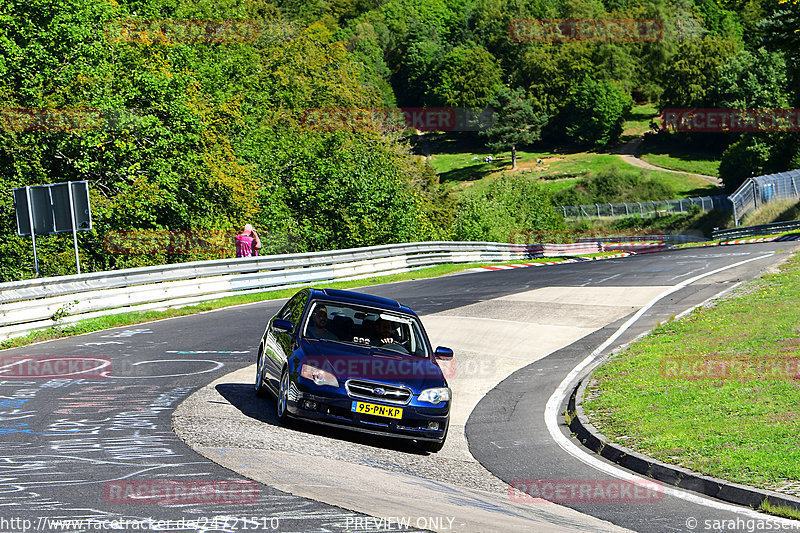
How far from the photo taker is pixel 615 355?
15.6 m

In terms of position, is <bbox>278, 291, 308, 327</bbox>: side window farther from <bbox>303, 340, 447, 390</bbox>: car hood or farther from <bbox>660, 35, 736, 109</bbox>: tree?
<bbox>660, 35, 736, 109</bbox>: tree

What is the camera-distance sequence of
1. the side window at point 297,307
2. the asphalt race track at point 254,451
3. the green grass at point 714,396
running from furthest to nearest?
the side window at point 297,307 < the green grass at point 714,396 < the asphalt race track at point 254,451

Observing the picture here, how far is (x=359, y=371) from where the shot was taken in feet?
32.4

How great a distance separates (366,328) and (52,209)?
10.6 m

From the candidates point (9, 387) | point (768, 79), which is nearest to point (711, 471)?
point (9, 387)

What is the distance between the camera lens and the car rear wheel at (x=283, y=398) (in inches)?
390

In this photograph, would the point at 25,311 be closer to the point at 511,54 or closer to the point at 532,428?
the point at 532,428

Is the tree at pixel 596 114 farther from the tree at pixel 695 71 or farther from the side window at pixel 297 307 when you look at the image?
the side window at pixel 297 307

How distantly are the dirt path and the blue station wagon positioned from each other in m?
104

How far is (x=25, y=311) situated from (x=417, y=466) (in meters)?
10.2

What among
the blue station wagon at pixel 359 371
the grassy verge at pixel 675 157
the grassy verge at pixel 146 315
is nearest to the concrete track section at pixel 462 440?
the blue station wagon at pixel 359 371

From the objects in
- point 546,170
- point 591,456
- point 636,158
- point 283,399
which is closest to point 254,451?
point 283,399

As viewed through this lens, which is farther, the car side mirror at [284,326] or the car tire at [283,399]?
the car side mirror at [284,326]

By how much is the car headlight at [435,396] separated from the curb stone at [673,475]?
6.33 feet
